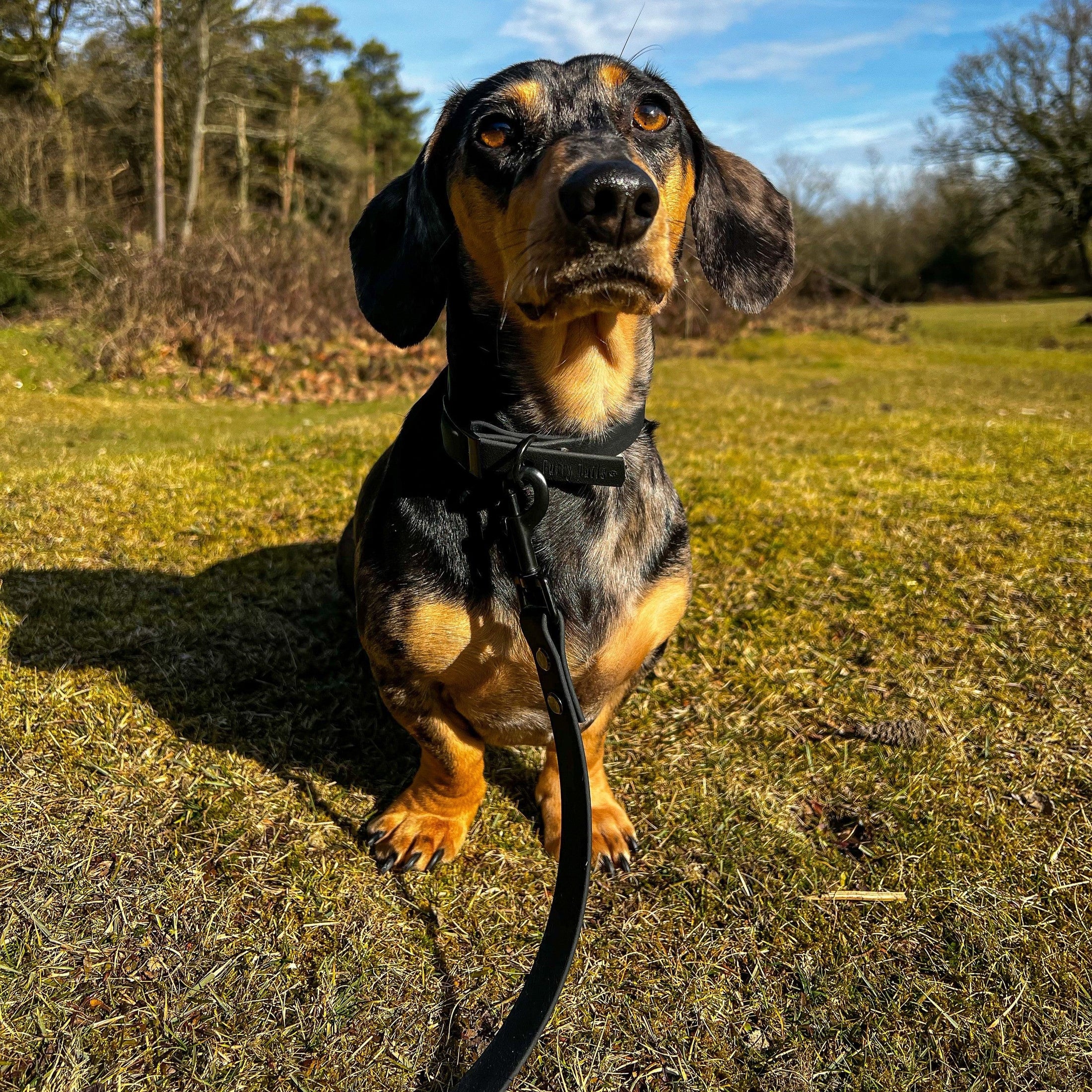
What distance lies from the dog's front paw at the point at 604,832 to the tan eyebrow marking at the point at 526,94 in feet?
6.82

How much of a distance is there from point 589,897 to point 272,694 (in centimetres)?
157

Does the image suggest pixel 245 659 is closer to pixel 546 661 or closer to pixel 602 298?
pixel 546 661

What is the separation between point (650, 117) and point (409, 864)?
2416 mm

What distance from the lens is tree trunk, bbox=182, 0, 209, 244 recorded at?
2117cm

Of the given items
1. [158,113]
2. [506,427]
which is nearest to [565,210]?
[506,427]

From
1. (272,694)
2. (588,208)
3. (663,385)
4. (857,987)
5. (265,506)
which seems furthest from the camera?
(663,385)

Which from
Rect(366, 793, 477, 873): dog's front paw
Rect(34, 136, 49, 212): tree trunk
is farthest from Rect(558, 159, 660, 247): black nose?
Rect(34, 136, 49, 212): tree trunk

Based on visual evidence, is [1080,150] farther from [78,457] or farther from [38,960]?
[38,960]

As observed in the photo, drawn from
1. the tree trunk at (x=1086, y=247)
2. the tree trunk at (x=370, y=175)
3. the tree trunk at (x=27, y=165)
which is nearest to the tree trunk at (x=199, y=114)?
the tree trunk at (x=27, y=165)

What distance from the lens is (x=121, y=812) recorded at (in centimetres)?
262

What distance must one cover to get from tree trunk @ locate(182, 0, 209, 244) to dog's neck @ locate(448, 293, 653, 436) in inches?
825

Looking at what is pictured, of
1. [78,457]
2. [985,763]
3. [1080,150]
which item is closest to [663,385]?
[78,457]

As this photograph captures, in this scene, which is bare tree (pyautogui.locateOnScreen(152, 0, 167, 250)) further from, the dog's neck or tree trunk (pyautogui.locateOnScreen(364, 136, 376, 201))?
the dog's neck

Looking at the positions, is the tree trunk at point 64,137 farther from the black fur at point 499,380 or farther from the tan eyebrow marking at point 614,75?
the tan eyebrow marking at point 614,75
